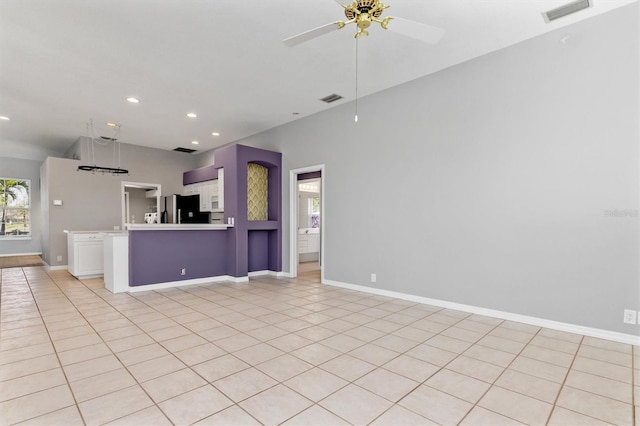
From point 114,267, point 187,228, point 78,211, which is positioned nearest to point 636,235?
point 187,228

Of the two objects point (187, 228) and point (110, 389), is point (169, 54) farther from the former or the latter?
point (110, 389)

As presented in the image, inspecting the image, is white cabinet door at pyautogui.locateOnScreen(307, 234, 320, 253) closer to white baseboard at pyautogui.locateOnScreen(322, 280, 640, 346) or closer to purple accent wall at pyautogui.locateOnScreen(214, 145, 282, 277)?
purple accent wall at pyautogui.locateOnScreen(214, 145, 282, 277)

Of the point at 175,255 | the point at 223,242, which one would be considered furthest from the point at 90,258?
the point at 223,242

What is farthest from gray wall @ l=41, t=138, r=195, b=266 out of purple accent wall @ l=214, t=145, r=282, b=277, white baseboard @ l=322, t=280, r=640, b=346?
white baseboard @ l=322, t=280, r=640, b=346

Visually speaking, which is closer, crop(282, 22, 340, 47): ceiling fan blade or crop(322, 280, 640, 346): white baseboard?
crop(282, 22, 340, 47): ceiling fan blade

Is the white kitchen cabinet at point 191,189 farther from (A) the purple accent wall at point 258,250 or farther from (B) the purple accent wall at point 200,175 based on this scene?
(A) the purple accent wall at point 258,250

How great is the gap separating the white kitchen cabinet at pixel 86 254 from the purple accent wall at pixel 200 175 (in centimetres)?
249

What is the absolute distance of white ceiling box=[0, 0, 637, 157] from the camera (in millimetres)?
2977

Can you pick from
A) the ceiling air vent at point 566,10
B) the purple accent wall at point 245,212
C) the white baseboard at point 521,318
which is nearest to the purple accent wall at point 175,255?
the purple accent wall at point 245,212

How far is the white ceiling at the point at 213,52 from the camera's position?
9.77ft

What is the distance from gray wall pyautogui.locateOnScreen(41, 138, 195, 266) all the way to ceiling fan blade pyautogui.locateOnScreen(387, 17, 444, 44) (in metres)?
7.86

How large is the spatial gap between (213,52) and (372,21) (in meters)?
2.25

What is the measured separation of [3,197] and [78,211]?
14.8ft

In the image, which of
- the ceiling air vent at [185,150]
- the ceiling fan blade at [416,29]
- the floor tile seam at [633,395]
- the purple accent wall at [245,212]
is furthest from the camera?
the ceiling air vent at [185,150]
